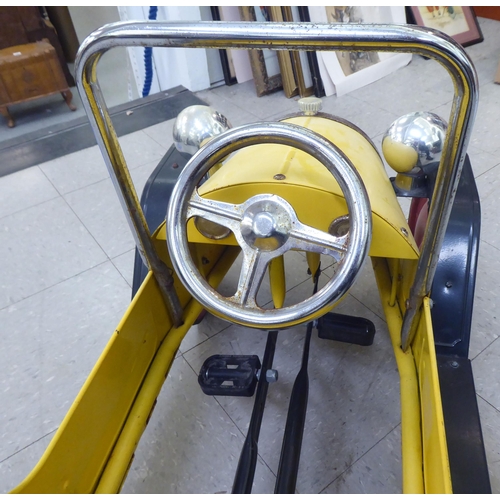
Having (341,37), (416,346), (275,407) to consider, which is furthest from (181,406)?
(341,37)

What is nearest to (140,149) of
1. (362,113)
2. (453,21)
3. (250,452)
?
(362,113)

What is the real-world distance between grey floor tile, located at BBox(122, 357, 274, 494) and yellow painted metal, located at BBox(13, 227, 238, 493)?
0.30 m

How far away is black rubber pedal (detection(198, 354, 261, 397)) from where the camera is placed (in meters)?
1.05

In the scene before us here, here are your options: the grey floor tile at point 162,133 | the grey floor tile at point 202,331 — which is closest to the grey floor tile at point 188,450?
the grey floor tile at point 202,331

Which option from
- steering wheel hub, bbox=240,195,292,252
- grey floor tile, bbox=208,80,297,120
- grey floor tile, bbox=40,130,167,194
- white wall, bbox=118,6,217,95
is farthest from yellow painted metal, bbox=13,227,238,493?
white wall, bbox=118,6,217,95

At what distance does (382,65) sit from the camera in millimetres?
2867

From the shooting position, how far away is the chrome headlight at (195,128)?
1264 millimetres

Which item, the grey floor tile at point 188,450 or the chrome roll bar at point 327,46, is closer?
the chrome roll bar at point 327,46

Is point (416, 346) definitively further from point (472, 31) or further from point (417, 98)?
point (472, 31)

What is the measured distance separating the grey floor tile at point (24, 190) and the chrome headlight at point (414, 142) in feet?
5.58

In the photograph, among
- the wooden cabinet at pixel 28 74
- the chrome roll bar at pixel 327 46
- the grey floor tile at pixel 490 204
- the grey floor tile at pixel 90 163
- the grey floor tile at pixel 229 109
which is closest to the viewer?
the chrome roll bar at pixel 327 46

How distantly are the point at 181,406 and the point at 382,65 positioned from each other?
8.30 ft

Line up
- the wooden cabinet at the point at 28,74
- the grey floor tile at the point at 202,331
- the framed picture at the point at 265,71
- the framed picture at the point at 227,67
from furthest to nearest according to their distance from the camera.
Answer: the wooden cabinet at the point at 28,74, the framed picture at the point at 227,67, the framed picture at the point at 265,71, the grey floor tile at the point at 202,331

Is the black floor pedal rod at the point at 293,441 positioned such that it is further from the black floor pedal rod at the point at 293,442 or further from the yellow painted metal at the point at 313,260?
the yellow painted metal at the point at 313,260
